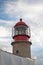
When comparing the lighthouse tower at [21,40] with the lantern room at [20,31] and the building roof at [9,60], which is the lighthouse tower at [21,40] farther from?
the building roof at [9,60]

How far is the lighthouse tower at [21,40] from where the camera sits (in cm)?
1885

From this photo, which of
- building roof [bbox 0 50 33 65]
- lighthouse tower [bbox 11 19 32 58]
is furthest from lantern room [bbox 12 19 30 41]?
building roof [bbox 0 50 33 65]

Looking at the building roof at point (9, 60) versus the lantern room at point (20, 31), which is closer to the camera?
the building roof at point (9, 60)

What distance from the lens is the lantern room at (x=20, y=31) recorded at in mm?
19125

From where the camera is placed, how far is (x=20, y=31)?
1941 cm

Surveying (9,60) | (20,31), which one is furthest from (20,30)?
(9,60)

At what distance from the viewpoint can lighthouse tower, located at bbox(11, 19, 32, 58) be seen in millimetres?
18847

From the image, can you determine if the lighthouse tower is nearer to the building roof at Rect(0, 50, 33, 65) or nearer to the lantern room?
the lantern room

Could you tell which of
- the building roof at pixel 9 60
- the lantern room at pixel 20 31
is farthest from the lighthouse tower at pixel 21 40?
the building roof at pixel 9 60

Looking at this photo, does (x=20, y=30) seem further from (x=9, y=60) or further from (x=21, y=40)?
(x=9, y=60)

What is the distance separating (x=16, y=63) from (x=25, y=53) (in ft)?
18.1

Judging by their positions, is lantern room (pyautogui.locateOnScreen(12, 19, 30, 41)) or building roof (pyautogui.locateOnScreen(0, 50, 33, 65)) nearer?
building roof (pyautogui.locateOnScreen(0, 50, 33, 65))

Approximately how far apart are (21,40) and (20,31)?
98 cm

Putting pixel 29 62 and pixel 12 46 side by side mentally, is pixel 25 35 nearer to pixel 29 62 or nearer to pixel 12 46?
pixel 12 46
